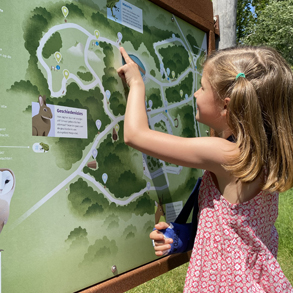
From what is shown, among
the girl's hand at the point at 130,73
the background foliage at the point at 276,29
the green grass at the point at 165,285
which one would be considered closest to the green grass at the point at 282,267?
the green grass at the point at 165,285

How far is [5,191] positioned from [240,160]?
712mm

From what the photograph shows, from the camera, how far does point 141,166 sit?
1.42 metres

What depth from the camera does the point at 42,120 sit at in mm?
1041

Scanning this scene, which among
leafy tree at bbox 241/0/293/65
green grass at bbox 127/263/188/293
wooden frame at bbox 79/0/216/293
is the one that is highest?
leafy tree at bbox 241/0/293/65

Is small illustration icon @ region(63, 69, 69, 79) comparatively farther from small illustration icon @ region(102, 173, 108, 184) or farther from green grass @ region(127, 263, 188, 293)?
green grass @ region(127, 263, 188, 293)

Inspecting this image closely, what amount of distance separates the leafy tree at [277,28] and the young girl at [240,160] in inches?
461

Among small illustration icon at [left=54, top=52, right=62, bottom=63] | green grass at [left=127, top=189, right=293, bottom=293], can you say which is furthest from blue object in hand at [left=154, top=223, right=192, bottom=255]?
green grass at [left=127, top=189, right=293, bottom=293]

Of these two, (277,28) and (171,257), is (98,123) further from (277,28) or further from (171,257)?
(277,28)

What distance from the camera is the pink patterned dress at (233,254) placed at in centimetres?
116

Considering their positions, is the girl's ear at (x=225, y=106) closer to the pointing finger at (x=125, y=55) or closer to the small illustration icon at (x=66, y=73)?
the pointing finger at (x=125, y=55)

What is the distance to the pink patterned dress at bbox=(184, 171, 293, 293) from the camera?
3.80 feet

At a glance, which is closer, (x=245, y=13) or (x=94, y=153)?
(x=94, y=153)

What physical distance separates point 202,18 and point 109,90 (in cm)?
87

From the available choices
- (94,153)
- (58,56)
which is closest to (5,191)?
(94,153)
